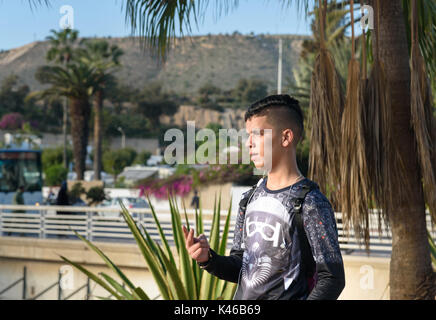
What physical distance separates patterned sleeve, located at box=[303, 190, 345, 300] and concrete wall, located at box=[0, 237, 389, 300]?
25.4ft

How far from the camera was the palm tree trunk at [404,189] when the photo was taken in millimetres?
5133

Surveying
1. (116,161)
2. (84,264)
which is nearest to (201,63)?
(116,161)

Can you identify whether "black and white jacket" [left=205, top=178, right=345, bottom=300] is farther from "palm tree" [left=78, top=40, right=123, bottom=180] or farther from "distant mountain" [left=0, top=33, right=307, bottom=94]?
"distant mountain" [left=0, top=33, right=307, bottom=94]

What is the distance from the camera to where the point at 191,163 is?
25.4 m

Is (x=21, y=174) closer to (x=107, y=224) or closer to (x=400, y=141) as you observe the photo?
(x=107, y=224)

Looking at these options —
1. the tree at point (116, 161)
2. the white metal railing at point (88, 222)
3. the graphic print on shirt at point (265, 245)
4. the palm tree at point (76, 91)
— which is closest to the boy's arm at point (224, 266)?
the graphic print on shirt at point (265, 245)

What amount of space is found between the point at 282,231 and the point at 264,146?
0.31m

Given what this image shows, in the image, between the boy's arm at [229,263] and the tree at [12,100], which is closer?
the boy's arm at [229,263]

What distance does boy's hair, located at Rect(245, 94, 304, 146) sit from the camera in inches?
88.6

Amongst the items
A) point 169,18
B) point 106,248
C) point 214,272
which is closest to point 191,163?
point 106,248

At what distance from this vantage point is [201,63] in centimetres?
12681

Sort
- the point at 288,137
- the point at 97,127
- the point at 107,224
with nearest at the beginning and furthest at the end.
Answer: the point at 288,137 → the point at 107,224 → the point at 97,127

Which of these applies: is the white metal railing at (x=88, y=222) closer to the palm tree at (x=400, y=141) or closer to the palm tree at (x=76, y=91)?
the palm tree at (x=400, y=141)

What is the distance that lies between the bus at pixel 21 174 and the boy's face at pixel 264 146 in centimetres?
1982
